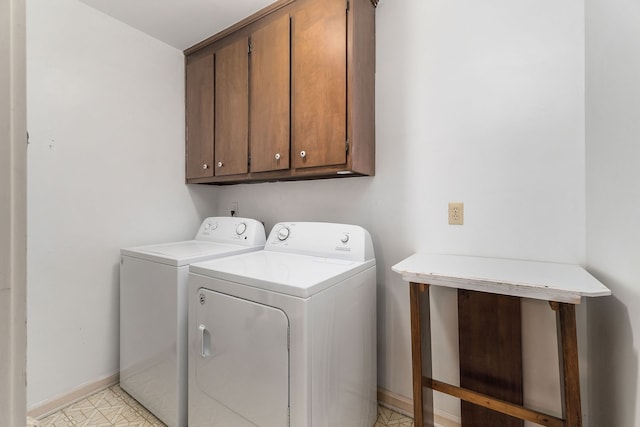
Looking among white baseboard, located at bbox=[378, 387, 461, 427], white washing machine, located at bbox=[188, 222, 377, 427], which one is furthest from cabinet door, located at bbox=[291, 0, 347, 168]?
white baseboard, located at bbox=[378, 387, 461, 427]

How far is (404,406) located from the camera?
1.58m

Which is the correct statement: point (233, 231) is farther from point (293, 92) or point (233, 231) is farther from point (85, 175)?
point (293, 92)

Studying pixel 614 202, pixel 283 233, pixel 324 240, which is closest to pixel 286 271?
pixel 324 240

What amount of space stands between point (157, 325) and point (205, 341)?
432mm

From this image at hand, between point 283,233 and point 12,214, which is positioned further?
point 283,233

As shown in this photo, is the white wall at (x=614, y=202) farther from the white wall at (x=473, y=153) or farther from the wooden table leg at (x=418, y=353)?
the wooden table leg at (x=418, y=353)

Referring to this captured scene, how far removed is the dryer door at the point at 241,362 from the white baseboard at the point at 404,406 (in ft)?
2.80

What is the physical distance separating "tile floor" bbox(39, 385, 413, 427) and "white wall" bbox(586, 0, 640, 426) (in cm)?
92

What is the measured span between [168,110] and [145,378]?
183 cm

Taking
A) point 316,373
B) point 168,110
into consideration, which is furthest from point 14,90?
point 168,110

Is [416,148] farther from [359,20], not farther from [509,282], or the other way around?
[509,282]

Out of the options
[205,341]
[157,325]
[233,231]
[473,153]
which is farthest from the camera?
[233,231]

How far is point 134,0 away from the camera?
65.4 inches

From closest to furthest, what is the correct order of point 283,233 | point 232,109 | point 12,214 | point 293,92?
point 12,214, point 293,92, point 283,233, point 232,109
